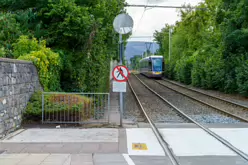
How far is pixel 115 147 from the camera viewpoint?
6.85 meters

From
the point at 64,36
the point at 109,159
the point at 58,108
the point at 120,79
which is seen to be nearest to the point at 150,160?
the point at 109,159

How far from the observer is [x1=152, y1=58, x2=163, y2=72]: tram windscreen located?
4216 centimetres

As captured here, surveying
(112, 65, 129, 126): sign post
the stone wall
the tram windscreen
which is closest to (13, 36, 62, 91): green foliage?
the stone wall

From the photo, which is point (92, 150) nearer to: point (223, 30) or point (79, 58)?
point (79, 58)

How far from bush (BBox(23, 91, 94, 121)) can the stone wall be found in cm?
28

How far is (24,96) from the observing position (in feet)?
30.0

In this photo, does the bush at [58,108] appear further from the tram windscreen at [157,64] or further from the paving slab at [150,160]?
the tram windscreen at [157,64]

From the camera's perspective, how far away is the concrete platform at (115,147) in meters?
5.93

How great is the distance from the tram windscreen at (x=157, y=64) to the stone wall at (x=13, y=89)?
1302 inches

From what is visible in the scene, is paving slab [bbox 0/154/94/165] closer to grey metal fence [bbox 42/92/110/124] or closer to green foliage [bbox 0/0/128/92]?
grey metal fence [bbox 42/92/110/124]

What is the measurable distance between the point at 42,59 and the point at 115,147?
4714mm

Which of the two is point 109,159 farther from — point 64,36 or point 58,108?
point 64,36

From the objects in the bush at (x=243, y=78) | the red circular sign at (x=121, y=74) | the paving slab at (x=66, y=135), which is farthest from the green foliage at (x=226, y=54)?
the paving slab at (x=66, y=135)

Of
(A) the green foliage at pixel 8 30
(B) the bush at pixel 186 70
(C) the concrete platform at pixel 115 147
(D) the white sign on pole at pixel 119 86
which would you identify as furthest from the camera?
(B) the bush at pixel 186 70
